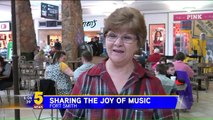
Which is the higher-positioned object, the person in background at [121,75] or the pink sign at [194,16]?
the pink sign at [194,16]

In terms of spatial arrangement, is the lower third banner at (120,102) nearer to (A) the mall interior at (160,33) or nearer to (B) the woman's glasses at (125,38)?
(B) the woman's glasses at (125,38)

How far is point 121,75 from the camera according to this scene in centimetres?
151

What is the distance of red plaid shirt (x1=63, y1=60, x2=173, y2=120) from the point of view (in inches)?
58.1

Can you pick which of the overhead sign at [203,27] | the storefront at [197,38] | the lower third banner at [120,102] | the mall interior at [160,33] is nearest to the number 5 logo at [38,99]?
the lower third banner at [120,102]

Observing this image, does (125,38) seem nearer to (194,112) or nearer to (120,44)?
(120,44)

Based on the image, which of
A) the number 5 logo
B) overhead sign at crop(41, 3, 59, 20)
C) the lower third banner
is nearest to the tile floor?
the number 5 logo

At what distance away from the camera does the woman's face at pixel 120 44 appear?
1.43 metres

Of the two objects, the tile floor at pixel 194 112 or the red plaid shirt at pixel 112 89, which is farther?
the tile floor at pixel 194 112

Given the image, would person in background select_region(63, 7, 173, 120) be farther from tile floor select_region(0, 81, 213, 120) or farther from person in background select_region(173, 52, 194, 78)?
person in background select_region(173, 52, 194, 78)

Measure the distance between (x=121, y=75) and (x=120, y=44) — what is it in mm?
160

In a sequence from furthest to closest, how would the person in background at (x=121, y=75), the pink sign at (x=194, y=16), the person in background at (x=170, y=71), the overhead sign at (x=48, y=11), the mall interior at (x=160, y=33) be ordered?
the pink sign at (x=194, y=16) < the overhead sign at (x=48, y=11) < the mall interior at (x=160, y=33) < the person in background at (x=170, y=71) < the person in background at (x=121, y=75)

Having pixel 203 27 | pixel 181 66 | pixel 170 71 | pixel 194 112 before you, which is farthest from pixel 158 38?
pixel 170 71

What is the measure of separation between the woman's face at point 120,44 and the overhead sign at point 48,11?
A: 1396cm

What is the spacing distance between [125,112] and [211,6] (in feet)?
51.4
